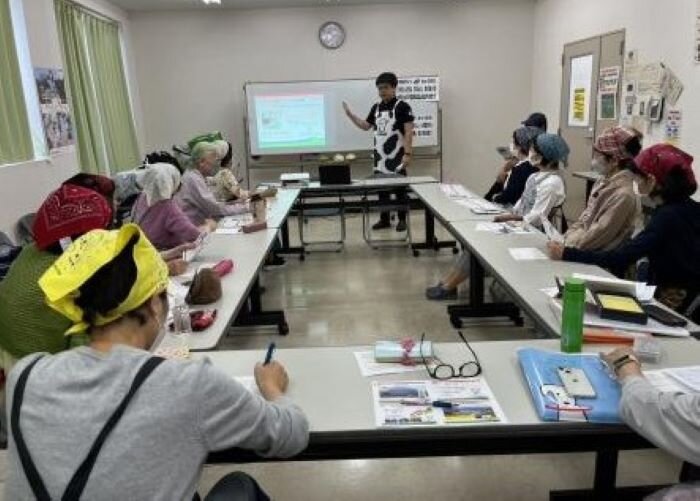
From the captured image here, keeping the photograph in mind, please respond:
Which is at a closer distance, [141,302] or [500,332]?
[141,302]

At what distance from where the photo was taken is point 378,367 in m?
1.73

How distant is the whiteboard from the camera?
7.62 meters

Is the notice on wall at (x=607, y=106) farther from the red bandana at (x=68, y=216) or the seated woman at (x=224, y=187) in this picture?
the red bandana at (x=68, y=216)

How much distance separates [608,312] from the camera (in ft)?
6.44

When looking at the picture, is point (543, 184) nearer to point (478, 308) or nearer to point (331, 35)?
point (478, 308)

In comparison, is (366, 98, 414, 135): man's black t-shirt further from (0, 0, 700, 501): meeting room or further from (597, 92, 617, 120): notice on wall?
(597, 92, 617, 120): notice on wall

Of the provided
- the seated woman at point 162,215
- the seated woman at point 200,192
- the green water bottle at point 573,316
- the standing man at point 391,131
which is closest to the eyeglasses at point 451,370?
the green water bottle at point 573,316

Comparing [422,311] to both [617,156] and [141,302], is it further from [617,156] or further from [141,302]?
[141,302]

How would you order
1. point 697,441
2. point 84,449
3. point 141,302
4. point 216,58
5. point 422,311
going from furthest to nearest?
1. point 216,58
2. point 422,311
3. point 697,441
4. point 141,302
5. point 84,449

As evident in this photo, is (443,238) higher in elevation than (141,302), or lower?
lower

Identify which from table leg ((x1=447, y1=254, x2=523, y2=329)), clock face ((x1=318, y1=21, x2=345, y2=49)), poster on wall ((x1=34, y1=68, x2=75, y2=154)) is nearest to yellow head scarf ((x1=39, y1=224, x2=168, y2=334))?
table leg ((x1=447, y1=254, x2=523, y2=329))

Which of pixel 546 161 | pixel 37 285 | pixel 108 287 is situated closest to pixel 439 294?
pixel 546 161

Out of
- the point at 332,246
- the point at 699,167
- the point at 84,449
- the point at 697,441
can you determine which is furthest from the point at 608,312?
the point at 332,246

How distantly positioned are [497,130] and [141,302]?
755cm
